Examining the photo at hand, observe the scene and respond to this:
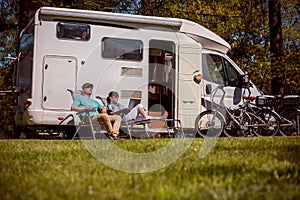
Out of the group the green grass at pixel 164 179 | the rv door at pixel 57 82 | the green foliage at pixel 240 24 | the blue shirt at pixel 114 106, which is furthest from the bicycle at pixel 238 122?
the green grass at pixel 164 179

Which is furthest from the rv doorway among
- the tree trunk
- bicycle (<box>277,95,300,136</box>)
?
the tree trunk

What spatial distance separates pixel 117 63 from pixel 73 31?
1.10 m

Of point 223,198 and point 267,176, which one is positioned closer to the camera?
point 223,198

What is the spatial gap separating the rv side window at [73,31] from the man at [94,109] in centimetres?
101

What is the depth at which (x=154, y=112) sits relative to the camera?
36.9ft

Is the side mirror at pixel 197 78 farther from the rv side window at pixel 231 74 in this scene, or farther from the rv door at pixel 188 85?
the rv side window at pixel 231 74

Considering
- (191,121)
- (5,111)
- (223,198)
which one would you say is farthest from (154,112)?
(5,111)

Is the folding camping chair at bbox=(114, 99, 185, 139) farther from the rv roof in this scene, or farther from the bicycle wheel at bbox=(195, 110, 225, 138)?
the rv roof

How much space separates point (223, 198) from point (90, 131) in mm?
7549

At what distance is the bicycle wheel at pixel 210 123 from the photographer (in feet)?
35.6

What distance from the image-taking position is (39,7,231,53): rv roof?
10.1 meters

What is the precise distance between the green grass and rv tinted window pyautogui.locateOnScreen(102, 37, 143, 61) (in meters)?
5.36

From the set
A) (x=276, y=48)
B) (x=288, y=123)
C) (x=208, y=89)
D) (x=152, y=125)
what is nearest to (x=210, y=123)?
(x=208, y=89)

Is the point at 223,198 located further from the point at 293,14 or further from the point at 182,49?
the point at 293,14
